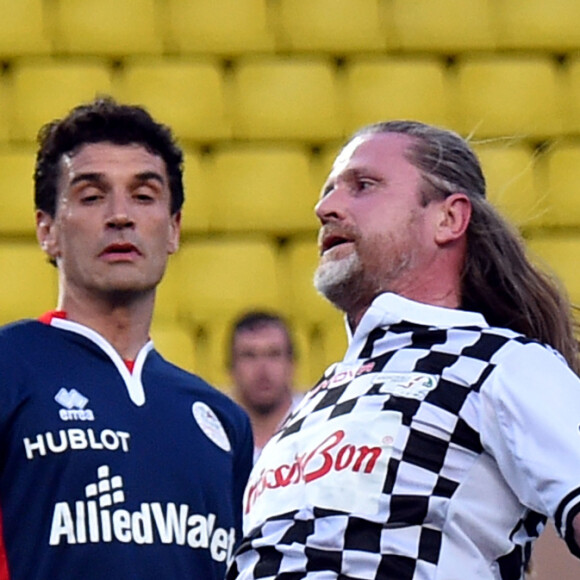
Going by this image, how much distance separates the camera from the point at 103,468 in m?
2.64

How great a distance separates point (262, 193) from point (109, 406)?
3.13 m

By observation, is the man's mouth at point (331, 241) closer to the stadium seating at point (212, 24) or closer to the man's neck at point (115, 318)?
the man's neck at point (115, 318)

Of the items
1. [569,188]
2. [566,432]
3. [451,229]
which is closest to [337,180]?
[451,229]

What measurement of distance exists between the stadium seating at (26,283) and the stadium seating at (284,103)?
88 cm

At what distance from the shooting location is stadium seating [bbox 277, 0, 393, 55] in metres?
6.02

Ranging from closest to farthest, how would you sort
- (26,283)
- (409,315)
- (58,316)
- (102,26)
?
1. (409,315)
2. (58,316)
3. (26,283)
4. (102,26)

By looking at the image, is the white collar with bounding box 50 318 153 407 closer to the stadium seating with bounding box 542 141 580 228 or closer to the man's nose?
the man's nose

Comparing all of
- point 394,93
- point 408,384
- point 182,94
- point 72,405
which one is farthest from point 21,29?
point 408,384

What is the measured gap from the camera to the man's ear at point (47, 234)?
2879 mm

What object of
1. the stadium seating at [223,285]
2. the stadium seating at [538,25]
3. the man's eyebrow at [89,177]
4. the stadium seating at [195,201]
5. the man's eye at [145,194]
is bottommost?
the man's eye at [145,194]

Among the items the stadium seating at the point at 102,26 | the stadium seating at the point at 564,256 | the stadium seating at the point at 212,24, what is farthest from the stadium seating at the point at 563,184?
the stadium seating at the point at 102,26

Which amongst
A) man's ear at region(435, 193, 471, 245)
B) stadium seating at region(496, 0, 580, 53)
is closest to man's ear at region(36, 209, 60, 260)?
man's ear at region(435, 193, 471, 245)

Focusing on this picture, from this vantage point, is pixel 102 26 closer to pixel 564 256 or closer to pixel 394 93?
pixel 394 93

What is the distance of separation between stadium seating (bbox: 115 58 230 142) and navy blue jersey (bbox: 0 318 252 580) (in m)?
3.06
